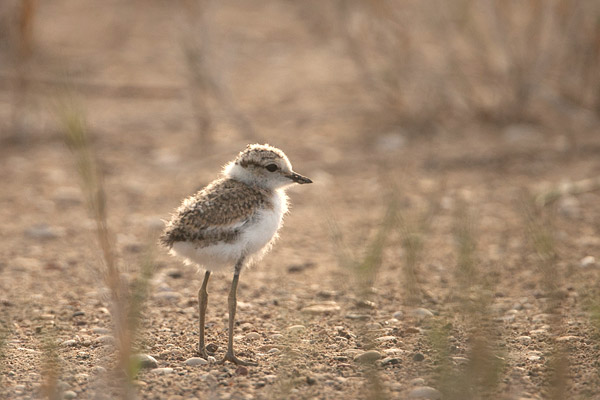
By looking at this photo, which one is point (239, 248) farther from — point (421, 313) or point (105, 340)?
point (421, 313)

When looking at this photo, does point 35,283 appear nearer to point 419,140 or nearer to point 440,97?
point 419,140

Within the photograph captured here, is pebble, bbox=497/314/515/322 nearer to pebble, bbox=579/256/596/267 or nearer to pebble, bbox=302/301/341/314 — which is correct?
pebble, bbox=302/301/341/314

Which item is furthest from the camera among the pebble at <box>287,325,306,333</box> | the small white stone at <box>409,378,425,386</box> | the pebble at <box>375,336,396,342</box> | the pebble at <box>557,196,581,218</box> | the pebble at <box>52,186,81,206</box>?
the pebble at <box>52,186,81,206</box>

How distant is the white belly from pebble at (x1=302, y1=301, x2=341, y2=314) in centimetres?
57

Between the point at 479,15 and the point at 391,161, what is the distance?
3.51 metres

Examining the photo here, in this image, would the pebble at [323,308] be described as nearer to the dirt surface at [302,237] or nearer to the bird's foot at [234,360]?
the dirt surface at [302,237]

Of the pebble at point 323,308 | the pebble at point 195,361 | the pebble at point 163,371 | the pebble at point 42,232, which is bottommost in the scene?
the pebble at point 163,371

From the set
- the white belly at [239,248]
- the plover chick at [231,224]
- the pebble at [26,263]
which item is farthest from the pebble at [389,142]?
the white belly at [239,248]

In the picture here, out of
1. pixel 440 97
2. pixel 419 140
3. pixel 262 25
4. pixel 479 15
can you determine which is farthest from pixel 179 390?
pixel 262 25

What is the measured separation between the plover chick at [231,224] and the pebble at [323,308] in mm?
556

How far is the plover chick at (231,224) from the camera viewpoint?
3.42 m

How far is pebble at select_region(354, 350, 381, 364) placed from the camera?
10.6ft

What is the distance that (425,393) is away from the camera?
2965 millimetres

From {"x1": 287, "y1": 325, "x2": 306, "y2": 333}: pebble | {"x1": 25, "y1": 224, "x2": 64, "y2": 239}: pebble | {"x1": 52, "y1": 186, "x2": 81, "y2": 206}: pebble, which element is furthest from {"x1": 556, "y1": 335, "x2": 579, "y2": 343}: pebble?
{"x1": 52, "y1": 186, "x2": 81, "y2": 206}: pebble
